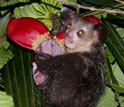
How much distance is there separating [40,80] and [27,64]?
0.76 ft

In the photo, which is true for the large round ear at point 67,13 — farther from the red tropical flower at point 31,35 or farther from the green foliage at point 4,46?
the green foliage at point 4,46

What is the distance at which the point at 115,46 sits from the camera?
189 centimetres

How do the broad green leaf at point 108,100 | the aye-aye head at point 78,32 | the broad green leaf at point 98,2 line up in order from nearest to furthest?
1. the aye-aye head at point 78,32
2. the broad green leaf at point 98,2
3. the broad green leaf at point 108,100

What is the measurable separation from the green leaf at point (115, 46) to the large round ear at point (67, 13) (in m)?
0.32

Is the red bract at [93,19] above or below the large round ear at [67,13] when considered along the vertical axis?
below

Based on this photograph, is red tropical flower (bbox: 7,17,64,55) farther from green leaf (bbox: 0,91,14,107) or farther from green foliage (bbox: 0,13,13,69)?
green leaf (bbox: 0,91,14,107)

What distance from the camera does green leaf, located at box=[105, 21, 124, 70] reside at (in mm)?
1841

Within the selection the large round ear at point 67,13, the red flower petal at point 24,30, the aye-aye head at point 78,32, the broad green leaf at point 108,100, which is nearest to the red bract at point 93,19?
the aye-aye head at point 78,32

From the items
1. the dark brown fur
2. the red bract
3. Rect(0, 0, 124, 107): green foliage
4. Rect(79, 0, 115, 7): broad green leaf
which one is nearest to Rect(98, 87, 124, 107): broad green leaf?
Rect(0, 0, 124, 107): green foliage

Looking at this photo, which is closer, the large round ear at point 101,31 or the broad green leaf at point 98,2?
the large round ear at point 101,31

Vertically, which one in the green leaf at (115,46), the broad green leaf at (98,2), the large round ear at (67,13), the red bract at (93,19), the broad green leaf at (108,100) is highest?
the broad green leaf at (98,2)

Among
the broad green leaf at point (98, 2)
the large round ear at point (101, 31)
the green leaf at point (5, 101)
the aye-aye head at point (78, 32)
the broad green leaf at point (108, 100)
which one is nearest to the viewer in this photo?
the green leaf at point (5, 101)

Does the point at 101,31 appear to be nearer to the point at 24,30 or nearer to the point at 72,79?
the point at 72,79

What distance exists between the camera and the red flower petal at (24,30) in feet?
5.45
